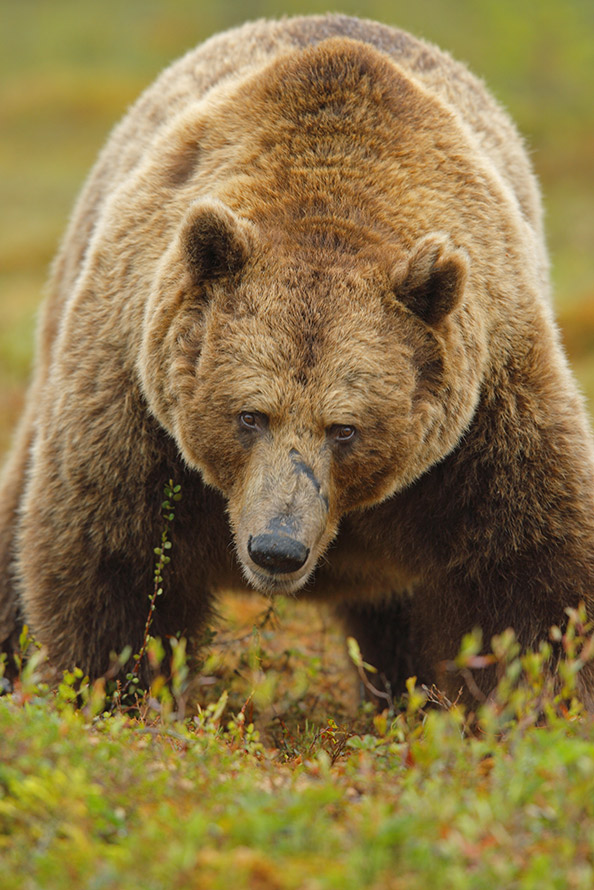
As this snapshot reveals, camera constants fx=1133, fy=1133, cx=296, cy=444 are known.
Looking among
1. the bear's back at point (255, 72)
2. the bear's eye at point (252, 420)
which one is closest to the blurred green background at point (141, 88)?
the bear's back at point (255, 72)

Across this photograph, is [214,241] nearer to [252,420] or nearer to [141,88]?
[252,420]

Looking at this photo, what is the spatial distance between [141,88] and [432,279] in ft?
146

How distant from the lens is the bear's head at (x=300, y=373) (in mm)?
4219

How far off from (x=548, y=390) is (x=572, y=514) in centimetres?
54

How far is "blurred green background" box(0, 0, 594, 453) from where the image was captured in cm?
1848

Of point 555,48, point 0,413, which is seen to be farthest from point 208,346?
point 555,48

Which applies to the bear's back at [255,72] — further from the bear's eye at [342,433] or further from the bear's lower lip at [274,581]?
the bear's lower lip at [274,581]

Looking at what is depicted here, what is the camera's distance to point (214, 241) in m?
4.43

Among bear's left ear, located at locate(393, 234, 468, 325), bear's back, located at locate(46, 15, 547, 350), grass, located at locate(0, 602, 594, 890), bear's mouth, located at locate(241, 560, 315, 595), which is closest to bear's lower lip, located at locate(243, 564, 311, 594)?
bear's mouth, located at locate(241, 560, 315, 595)

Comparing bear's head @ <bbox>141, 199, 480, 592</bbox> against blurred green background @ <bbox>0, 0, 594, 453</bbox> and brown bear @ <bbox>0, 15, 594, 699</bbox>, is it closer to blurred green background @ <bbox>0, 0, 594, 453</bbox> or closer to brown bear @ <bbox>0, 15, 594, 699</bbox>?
brown bear @ <bbox>0, 15, 594, 699</bbox>

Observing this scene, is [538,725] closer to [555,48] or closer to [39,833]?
[39,833]

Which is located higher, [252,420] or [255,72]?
[255,72]

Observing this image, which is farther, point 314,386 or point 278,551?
point 314,386

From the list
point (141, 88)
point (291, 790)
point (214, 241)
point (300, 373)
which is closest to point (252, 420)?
point (300, 373)
